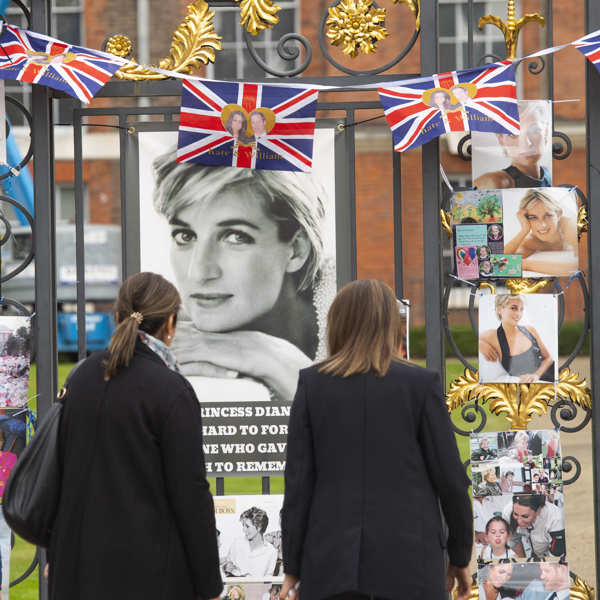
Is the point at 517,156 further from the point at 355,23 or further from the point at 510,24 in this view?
the point at 355,23

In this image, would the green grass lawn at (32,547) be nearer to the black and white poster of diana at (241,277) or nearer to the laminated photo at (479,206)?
the black and white poster of diana at (241,277)

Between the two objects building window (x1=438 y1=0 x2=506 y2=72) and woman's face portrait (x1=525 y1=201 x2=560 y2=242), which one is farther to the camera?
building window (x1=438 y1=0 x2=506 y2=72)

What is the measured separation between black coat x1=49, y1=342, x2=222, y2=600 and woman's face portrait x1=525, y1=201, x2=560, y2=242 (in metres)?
1.98

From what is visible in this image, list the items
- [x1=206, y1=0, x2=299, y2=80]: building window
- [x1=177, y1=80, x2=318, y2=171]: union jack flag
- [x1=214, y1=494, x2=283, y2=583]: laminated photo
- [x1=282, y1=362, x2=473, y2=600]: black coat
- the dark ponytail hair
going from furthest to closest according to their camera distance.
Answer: [x1=206, y1=0, x2=299, y2=80]: building window
[x1=214, y1=494, x2=283, y2=583]: laminated photo
[x1=177, y1=80, x2=318, y2=171]: union jack flag
the dark ponytail hair
[x1=282, y1=362, x2=473, y2=600]: black coat

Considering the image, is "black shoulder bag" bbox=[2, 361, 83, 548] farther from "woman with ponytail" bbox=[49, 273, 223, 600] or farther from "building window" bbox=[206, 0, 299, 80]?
"building window" bbox=[206, 0, 299, 80]

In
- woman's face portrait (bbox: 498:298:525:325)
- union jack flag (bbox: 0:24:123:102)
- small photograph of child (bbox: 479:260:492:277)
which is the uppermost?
union jack flag (bbox: 0:24:123:102)

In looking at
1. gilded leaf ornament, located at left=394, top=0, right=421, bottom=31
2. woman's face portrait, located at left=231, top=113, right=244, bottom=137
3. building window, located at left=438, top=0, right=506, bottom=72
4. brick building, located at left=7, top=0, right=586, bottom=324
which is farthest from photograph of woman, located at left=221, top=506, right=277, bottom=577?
building window, located at left=438, top=0, right=506, bottom=72

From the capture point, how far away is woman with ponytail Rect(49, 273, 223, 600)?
3000mm

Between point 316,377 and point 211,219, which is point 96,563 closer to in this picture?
point 316,377

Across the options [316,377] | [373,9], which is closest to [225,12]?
[373,9]

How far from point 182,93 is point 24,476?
6.29 feet

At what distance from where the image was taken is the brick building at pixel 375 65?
17.0 meters

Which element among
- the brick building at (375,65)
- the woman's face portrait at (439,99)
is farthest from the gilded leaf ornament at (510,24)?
the brick building at (375,65)

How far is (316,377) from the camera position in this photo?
10.0ft
